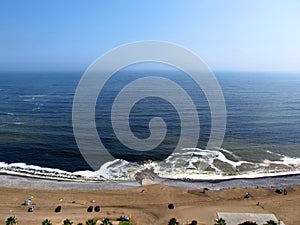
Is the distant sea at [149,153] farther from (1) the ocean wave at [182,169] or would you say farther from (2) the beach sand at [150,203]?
(2) the beach sand at [150,203]

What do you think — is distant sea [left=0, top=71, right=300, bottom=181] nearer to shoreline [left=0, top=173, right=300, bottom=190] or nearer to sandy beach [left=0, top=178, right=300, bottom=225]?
shoreline [left=0, top=173, right=300, bottom=190]

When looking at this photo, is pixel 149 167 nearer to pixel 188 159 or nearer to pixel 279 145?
pixel 188 159

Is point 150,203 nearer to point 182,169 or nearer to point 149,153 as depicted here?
point 182,169

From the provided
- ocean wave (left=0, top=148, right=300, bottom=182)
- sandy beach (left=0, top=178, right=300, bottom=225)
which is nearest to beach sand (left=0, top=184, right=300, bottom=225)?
sandy beach (left=0, top=178, right=300, bottom=225)

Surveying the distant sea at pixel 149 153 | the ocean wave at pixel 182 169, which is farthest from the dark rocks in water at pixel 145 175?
the distant sea at pixel 149 153

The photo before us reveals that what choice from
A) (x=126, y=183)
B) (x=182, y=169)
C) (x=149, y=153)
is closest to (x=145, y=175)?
(x=126, y=183)

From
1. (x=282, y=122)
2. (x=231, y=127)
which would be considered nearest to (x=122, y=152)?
(x=231, y=127)
